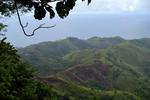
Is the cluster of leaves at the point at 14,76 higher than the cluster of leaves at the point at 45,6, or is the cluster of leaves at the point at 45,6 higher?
the cluster of leaves at the point at 45,6

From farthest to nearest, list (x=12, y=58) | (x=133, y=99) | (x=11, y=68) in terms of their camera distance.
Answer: (x=133, y=99) → (x=12, y=58) → (x=11, y=68)

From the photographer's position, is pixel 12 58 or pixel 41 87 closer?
pixel 12 58

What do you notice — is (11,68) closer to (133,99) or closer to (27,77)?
(27,77)

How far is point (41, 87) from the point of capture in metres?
46.9

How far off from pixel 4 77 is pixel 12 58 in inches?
229

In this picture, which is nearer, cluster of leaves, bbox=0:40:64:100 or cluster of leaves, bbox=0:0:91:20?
cluster of leaves, bbox=0:0:91:20

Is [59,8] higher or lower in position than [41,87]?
higher

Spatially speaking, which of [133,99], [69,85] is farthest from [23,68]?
[69,85]

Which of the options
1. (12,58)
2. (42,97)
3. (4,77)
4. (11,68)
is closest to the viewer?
(4,77)

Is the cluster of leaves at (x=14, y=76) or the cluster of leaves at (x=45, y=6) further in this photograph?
the cluster of leaves at (x=14, y=76)

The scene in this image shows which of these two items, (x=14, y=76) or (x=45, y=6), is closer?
(x=45, y=6)

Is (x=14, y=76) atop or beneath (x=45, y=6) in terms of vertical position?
beneath

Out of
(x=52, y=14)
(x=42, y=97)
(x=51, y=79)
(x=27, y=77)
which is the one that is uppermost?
(x=52, y=14)

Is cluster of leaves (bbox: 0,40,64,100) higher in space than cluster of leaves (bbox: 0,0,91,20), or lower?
lower
